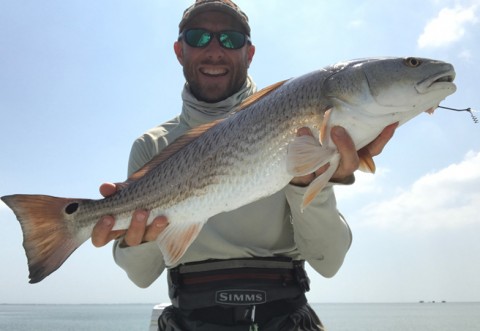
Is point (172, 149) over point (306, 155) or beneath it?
over

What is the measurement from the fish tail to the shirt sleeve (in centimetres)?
190

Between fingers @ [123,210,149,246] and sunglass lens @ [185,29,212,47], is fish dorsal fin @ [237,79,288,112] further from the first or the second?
sunglass lens @ [185,29,212,47]

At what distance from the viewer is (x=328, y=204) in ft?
13.1

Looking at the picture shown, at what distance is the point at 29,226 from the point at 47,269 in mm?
421

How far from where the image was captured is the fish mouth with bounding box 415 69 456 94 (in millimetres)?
3156

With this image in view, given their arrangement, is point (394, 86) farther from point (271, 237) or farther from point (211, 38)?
point (211, 38)

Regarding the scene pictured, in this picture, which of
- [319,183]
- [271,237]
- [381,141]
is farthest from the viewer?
[271,237]

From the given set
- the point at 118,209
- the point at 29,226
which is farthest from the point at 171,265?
the point at 29,226

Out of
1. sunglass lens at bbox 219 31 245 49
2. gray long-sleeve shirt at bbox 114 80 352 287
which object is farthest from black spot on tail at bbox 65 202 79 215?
sunglass lens at bbox 219 31 245 49

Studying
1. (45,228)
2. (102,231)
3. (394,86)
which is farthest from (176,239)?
(394,86)

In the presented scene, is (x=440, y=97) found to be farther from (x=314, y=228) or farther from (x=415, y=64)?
(x=314, y=228)

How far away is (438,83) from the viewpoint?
3166mm

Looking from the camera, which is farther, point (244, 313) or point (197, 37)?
point (197, 37)

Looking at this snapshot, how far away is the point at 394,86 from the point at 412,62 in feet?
0.74
